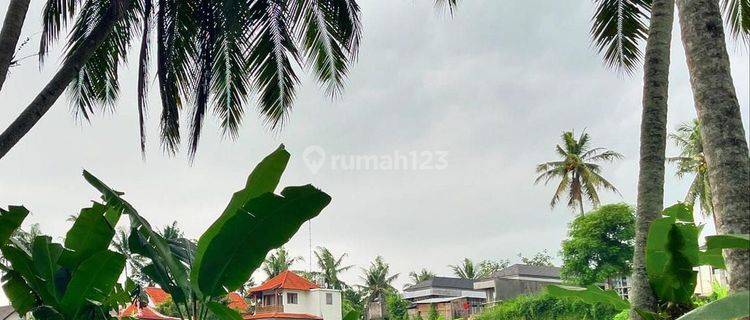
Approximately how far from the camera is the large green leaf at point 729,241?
212 centimetres

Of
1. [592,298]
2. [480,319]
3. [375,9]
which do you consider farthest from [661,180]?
[480,319]

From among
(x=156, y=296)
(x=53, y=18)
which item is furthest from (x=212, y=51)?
(x=156, y=296)

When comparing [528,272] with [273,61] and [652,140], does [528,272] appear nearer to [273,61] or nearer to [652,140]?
[273,61]

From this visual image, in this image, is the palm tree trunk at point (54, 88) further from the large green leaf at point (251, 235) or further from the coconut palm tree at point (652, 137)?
the coconut palm tree at point (652, 137)

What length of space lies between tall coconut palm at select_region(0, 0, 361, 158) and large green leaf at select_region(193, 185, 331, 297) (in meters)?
2.68

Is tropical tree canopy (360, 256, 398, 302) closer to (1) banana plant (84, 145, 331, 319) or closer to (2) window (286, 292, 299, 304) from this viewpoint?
(2) window (286, 292, 299, 304)

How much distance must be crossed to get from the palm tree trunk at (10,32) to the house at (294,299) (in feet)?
91.4

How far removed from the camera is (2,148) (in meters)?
5.07

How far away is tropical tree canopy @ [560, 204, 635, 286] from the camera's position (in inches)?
1041

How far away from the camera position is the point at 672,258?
9.88 ft

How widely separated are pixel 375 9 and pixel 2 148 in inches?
179

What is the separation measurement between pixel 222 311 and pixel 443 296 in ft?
136

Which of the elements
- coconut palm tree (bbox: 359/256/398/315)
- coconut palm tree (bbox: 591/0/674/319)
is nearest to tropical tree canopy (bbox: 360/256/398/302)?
coconut palm tree (bbox: 359/256/398/315)

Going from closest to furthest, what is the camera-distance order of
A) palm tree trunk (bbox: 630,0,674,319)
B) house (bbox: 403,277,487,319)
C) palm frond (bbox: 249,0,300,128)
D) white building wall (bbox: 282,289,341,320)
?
1. palm tree trunk (bbox: 630,0,674,319)
2. palm frond (bbox: 249,0,300,128)
3. white building wall (bbox: 282,289,341,320)
4. house (bbox: 403,277,487,319)
